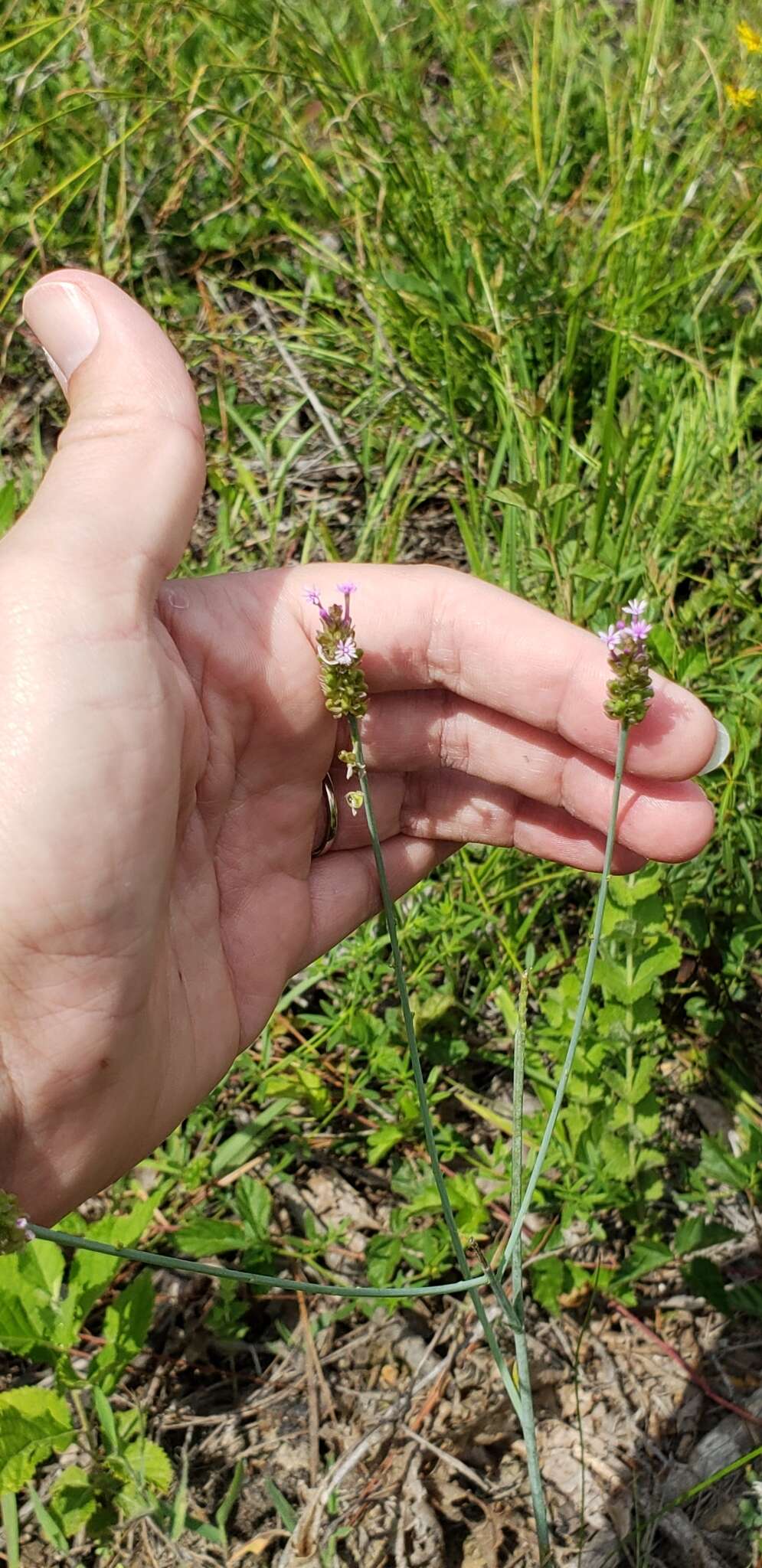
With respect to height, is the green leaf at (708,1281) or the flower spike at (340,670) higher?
the flower spike at (340,670)

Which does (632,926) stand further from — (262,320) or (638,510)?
(262,320)

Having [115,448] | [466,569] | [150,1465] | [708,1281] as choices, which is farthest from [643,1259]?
[466,569]

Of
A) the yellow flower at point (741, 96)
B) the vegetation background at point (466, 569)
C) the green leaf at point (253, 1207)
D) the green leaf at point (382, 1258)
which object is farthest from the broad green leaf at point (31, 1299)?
the yellow flower at point (741, 96)

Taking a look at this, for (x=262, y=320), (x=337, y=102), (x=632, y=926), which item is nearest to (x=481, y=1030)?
(x=632, y=926)

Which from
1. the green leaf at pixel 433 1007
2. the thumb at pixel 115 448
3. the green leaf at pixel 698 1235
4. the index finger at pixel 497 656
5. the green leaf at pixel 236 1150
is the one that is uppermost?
the thumb at pixel 115 448

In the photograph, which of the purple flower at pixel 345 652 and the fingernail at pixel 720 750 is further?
the fingernail at pixel 720 750

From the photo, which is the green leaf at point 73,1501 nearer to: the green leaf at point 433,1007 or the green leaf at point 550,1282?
the green leaf at point 550,1282

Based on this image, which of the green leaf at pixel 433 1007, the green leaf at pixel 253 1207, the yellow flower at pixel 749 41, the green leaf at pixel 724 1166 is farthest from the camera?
the yellow flower at pixel 749 41

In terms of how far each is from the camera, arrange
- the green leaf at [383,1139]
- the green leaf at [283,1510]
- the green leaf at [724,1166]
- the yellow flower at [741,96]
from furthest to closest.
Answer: the yellow flower at [741,96] → the green leaf at [383,1139] → the green leaf at [724,1166] → the green leaf at [283,1510]

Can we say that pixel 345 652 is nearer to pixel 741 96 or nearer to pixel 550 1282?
pixel 550 1282
